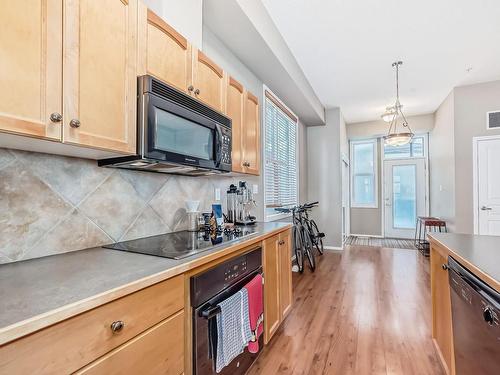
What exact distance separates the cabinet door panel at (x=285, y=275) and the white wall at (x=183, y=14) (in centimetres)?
170

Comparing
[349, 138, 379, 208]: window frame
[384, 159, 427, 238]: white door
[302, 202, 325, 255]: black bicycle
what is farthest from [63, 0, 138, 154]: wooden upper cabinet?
[384, 159, 427, 238]: white door

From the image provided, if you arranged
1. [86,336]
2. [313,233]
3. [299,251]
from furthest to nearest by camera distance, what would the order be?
1. [313,233]
2. [299,251]
3. [86,336]

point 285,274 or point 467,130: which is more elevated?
point 467,130

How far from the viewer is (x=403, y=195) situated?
695 centimetres

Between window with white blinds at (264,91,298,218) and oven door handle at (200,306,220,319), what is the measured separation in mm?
2378

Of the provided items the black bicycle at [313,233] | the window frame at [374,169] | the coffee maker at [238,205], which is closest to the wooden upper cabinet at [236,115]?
the coffee maker at [238,205]

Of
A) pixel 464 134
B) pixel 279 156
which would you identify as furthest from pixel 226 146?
pixel 464 134

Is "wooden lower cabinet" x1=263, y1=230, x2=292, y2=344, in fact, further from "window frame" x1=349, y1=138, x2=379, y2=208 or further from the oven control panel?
"window frame" x1=349, y1=138, x2=379, y2=208

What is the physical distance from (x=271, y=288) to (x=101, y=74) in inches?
69.6

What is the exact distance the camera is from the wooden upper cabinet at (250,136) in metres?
2.36

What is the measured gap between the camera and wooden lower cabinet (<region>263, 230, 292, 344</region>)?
78.7 inches

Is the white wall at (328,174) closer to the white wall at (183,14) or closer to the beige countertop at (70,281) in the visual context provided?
the white wall at (183,14)

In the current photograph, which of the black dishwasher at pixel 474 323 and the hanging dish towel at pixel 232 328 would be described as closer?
the black dishwasher at pixel 474 323

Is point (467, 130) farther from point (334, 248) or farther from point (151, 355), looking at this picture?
point (151, 355)
